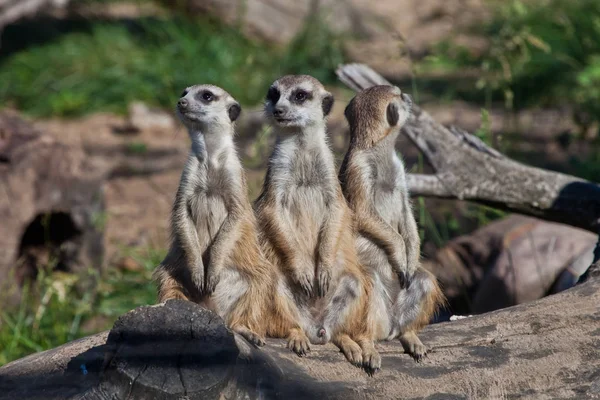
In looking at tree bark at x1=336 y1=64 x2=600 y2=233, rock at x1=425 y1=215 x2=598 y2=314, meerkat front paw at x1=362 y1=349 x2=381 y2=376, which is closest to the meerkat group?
meerkat front paw at x1=362 y1=349 x2=381 y2=376

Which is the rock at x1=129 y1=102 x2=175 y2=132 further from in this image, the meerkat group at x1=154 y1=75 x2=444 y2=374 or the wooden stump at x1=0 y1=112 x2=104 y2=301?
the meerkat group at x1=154 y1=75 x2=444 y2=374

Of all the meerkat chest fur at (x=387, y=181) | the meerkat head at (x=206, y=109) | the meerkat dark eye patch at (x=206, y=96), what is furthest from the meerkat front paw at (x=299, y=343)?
the meerkat dark eye patch at (x=206, y=96)

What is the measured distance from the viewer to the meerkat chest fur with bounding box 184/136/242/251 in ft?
12.7

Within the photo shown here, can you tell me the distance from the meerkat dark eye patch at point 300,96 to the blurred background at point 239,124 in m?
0.98

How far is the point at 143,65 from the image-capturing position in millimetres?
9719

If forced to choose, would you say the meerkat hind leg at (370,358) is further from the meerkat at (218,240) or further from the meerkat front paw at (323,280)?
the meerkat front paw at (323,280)

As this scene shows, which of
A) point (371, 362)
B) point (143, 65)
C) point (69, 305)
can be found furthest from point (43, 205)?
point (143, 65)

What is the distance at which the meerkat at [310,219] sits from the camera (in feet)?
12.4

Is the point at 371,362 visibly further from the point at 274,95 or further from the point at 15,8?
the point at 15,8

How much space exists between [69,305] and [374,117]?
2.77m

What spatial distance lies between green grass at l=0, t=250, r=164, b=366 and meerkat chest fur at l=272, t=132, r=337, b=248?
1.95m

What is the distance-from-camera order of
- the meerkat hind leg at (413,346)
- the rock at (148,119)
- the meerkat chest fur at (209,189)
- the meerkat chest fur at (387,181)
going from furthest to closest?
1. the rock at (148,119)
2. the meerkat chest fur at (387,181)
3. the meerkat chest fur at (209,189)
4. the meerkat hind leg at (413,346)

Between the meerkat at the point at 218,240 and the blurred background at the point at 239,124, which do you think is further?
the blurred background at the point at 239,124

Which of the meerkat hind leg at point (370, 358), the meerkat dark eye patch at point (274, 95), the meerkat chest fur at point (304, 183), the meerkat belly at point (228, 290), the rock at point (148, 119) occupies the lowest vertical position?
the rock at point (148, 119)
